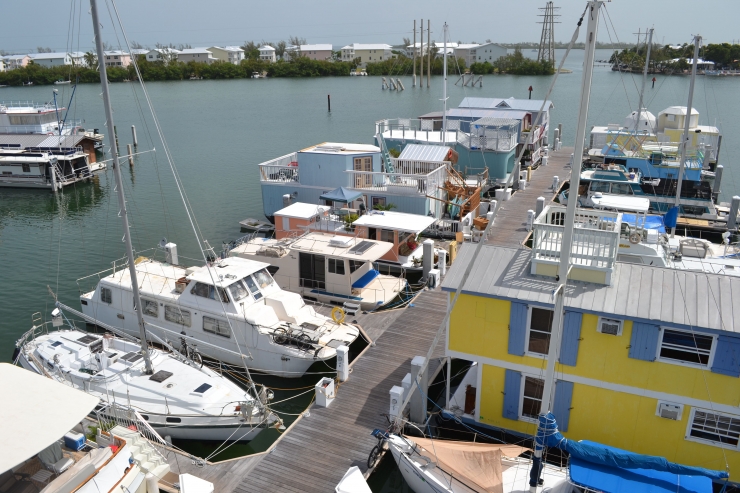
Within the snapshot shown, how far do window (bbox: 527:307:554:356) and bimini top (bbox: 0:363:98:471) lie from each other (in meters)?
11.0

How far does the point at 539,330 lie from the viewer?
15477mm

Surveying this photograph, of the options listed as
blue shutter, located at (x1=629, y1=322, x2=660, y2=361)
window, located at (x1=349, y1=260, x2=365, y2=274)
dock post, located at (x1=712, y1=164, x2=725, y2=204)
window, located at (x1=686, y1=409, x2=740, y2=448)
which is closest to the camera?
blue shutter, located at (x1=629, y1=322, x2=660, y2=361)

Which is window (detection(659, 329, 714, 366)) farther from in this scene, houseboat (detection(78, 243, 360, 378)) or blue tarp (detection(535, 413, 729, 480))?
houseboat (detection(78, 243, 360, 378))

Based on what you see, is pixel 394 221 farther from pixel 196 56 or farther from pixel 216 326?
pixel 196 56

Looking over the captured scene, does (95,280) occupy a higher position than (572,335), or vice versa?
(572,335)

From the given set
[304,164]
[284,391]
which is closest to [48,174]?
[304,164]

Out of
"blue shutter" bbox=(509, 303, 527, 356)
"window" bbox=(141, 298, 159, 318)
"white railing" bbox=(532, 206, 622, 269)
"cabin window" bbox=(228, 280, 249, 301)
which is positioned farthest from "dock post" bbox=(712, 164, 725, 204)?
"window" bbox=(141, 298, 159, 318)

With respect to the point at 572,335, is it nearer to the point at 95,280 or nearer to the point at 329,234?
the point at 329,234

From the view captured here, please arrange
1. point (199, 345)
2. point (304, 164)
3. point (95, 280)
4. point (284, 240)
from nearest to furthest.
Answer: point (199, 345) < point (284, 240) < point (95, 280) < point (304, 164)

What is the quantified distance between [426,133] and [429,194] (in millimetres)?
14359

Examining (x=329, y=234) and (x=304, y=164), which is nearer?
(x=329, y=234)

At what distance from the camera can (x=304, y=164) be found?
117 feet

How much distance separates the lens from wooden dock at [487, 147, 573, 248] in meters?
30.6

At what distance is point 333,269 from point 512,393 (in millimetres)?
11431
